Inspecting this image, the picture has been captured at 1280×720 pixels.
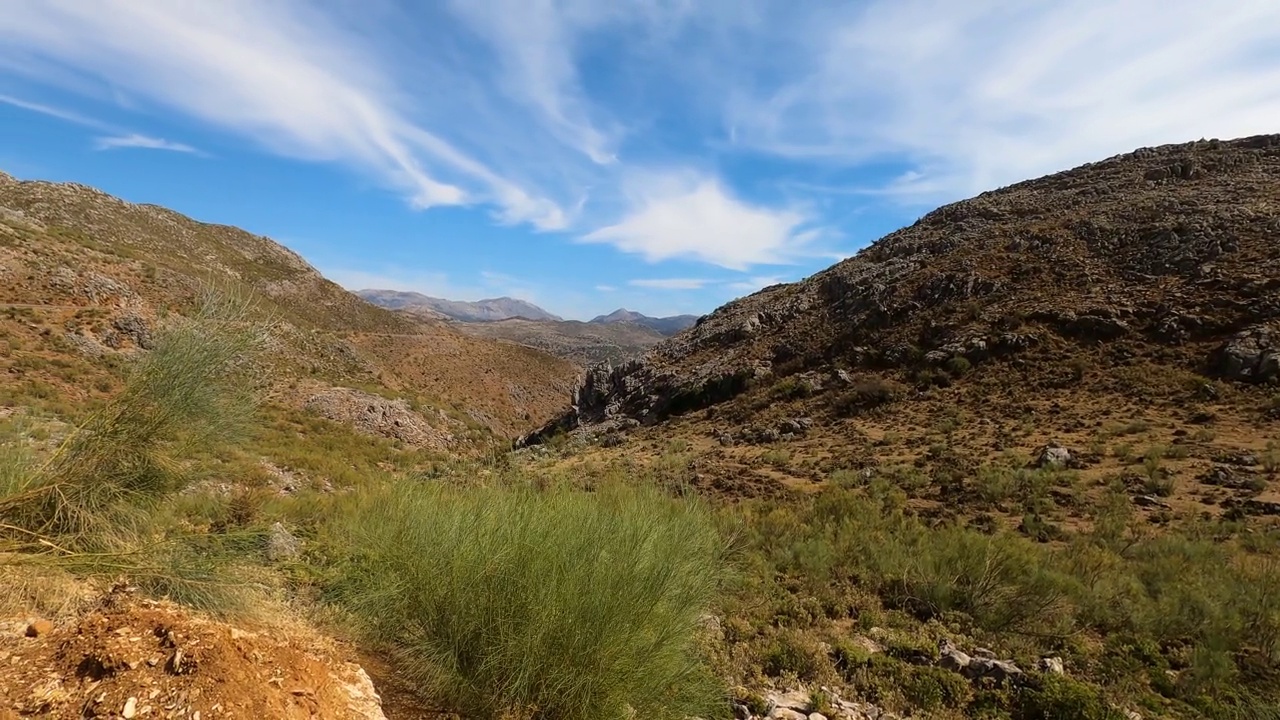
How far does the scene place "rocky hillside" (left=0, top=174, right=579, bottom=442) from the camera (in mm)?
18234

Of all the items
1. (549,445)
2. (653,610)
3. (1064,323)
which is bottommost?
(549,445)

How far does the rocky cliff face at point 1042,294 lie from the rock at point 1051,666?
17.1 meters

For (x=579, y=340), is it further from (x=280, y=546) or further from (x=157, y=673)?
(x=157, y=673)

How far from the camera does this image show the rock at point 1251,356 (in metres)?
16.0

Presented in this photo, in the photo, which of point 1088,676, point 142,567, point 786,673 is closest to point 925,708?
point 786,673

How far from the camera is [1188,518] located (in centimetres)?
1025

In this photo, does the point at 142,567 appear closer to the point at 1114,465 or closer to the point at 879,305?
the point at 1114,465

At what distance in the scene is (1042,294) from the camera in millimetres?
23172

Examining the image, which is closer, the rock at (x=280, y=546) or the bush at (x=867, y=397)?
the rock at (x=280, y=546)

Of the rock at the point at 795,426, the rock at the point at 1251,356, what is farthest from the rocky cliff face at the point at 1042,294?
the rock at the point at 795,426

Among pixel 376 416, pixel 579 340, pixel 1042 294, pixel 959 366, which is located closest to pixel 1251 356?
pixel 1042 294

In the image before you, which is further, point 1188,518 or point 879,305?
point 879,305

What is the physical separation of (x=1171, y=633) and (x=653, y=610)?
646cm

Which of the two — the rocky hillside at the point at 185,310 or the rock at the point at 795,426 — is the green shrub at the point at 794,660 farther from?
the rock at the point at 795,426
